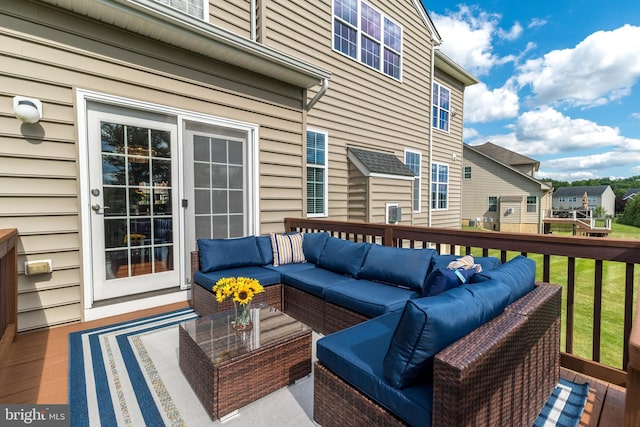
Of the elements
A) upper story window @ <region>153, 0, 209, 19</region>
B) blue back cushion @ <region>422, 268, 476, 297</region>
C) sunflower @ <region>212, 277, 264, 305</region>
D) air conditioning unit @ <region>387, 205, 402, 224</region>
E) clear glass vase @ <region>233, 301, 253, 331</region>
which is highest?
upper story window @ <region>153, 0, 209, 19</region>

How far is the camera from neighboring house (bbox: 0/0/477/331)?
274 cm

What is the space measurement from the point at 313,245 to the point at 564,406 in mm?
2666

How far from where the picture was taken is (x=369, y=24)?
6219 millimetres

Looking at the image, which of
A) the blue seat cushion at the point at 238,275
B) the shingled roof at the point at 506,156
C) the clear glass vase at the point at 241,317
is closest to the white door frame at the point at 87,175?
the blue seat cushion at the point at 238,275

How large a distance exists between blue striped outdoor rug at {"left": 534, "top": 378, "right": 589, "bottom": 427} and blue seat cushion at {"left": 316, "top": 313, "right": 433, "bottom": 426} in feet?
3.27

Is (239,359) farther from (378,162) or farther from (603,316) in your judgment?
(603,316)

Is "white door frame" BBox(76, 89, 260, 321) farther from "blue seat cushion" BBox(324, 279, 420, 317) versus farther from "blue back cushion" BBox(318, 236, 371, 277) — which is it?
"blue seat cushion" BBox(324, 279, 420, 317)

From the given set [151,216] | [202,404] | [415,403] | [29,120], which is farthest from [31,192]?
[415,403]

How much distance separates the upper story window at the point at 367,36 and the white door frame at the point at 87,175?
10.4 feet

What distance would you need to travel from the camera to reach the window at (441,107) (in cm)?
857

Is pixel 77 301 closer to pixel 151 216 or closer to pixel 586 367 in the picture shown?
pixel 151 216

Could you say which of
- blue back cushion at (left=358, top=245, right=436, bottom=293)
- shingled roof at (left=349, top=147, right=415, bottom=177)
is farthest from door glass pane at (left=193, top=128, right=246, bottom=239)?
shingled roof at (left=349, top=147, right=415, bottom=177)

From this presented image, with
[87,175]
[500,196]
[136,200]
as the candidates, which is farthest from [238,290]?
[500,196]

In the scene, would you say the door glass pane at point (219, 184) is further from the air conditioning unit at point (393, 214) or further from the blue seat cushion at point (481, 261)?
the air conditioning unit at point (393, 214)
